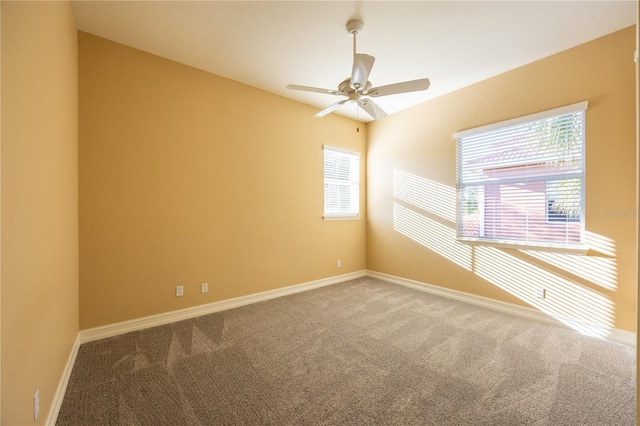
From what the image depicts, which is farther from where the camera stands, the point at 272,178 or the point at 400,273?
the point at 400,273

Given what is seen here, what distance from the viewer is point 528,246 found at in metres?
3.14

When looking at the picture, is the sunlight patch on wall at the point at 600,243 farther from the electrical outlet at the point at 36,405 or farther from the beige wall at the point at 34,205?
the electrical outlet at the point at 36,405

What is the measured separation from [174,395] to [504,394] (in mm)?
2260

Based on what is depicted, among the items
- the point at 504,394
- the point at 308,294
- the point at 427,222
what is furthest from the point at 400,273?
the point at 504,394

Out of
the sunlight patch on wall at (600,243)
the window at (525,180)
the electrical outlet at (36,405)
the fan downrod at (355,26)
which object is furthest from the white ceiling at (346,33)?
the electrical outlet at (36,405)

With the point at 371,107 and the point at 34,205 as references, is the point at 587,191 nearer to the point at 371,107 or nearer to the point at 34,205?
the point at 371,107

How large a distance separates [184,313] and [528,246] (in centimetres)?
413

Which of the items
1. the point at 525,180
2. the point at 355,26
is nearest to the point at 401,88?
the point at 355,26

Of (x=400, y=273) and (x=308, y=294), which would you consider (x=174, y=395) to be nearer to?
(x=308, y=294)

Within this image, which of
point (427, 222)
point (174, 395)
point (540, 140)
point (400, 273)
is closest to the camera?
point (174, 395)

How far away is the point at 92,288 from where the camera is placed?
8.57 feet

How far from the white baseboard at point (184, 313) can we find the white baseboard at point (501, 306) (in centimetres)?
142

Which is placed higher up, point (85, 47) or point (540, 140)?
point (85, 47)

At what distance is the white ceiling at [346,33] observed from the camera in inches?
89.7
